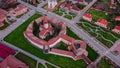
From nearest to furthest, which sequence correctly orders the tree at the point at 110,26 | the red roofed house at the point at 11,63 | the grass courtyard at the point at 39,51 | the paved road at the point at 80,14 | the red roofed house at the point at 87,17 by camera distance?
the red roofed house at the point at 11,63 → the grass courtyard at the point at 39,51 → the tree at the point at 110,26 → the red roofed house at the point at 87,17 → the paved road at the point at 80,14

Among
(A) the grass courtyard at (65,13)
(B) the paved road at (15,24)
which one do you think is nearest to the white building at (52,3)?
(A) the grass courtyard at (65,13)

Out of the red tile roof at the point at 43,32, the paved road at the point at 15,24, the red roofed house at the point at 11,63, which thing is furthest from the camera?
the paved road at the point at 15,24

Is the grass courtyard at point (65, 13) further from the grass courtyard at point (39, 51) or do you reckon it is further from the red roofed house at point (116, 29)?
the red roofed house at point (116, 29)

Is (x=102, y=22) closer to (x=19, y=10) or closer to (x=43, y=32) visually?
(x=43, y=32)

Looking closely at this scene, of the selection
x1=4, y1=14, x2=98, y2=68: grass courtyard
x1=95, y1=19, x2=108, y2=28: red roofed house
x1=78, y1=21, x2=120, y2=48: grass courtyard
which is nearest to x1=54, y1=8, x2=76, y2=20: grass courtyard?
x1=78, y1=21, x2=120, y2=48: grass courtyard

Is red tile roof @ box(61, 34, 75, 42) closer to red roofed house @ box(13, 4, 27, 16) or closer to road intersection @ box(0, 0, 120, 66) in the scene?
road intersection @ box(0, 0, 120, 66)
